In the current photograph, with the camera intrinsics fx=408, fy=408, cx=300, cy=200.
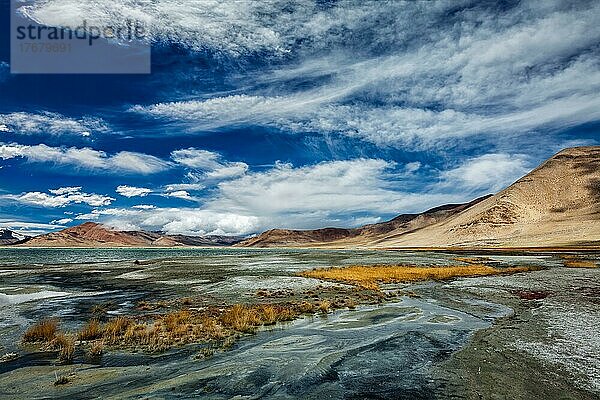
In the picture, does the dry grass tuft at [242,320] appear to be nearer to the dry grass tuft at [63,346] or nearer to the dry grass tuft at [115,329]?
the dry grass tuft at [115,329]

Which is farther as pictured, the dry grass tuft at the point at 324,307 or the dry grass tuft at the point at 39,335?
the dry grass tuft at the point at 324,307

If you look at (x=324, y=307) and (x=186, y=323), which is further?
(x=324, y=307)

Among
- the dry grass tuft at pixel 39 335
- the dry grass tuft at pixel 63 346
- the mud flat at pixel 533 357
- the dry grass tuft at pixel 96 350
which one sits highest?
the dry grass tuft at pixel 39 335

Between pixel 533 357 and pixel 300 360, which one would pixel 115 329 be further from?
pixel 533 357

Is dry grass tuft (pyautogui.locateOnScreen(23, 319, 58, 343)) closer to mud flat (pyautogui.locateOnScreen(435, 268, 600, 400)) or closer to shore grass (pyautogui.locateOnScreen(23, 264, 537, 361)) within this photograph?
shore grass (pyautogui.locateOnScreen(23, 264, 537, 361))

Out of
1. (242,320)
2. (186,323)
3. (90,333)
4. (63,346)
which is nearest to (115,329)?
(90,333)

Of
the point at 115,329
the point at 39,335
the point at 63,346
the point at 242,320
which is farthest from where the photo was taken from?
the point at 242,320

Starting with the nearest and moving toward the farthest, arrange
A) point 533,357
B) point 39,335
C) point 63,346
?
1. point 533,357
2. point 63,346
3. point 39,335

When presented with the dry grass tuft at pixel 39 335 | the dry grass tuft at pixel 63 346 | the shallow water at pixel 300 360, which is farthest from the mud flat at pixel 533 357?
the dry grass tuft at pixel 39 335

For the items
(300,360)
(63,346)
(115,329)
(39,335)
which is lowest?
(300,360)

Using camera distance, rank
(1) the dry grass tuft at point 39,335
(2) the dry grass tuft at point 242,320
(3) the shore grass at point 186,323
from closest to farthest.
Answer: (3) the shore grass at point 186,323 → (1) the dry grass tuft at point 39,335 → (2) the dry grass tuft at point 242,320

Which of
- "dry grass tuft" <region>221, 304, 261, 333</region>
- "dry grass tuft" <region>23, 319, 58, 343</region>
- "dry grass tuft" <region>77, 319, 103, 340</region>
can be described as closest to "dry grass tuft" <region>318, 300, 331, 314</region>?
"dry grass tuft" <region>221, 304, 261, 333</region>

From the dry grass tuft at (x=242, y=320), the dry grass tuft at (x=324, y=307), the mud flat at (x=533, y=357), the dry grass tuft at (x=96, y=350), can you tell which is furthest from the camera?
the dry grass tuft at (x=324, y=307)

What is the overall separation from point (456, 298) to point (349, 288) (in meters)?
8.88
